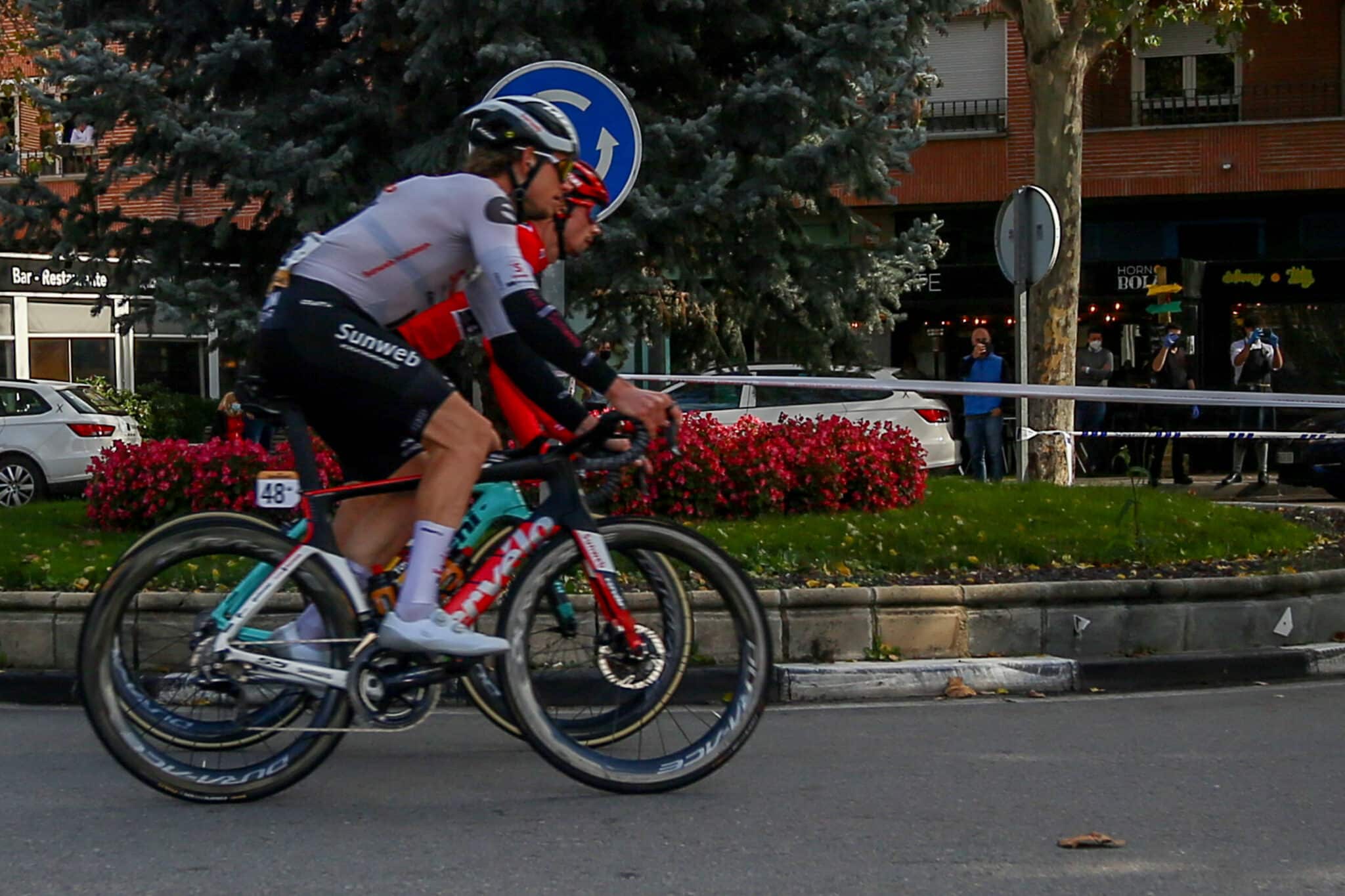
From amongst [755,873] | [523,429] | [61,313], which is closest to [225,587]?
[523,429]

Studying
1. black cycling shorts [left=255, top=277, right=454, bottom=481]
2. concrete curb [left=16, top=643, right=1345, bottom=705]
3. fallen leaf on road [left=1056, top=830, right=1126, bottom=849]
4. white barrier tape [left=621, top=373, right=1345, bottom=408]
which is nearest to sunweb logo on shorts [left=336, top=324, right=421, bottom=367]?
black cycling shorts [left=255, top=277, right=454, bottom=481]

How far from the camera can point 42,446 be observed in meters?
19.7

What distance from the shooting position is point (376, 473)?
5148 mm

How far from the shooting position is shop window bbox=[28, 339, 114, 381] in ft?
86.9

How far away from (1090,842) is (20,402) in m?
17.3

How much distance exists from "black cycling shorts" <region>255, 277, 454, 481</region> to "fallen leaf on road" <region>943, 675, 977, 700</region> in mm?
3401

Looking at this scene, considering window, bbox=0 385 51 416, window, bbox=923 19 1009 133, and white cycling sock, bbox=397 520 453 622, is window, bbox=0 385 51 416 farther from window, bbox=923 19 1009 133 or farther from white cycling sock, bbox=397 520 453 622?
white cycling sock, bbox=397 520 453 622

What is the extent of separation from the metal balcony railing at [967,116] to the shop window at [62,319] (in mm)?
12331

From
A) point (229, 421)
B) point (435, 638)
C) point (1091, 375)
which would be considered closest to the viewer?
point (435, 638)

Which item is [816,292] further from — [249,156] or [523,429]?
[523,429]

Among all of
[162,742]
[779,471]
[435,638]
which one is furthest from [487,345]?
[779,471]

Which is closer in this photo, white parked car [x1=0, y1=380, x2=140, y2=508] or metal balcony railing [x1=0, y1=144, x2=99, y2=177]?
metal balcony railing [x1=0, y1=144, x2=99, y2=177]

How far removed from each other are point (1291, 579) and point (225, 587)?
211 inches

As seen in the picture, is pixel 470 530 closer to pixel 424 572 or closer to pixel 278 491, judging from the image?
pixel 424 572
